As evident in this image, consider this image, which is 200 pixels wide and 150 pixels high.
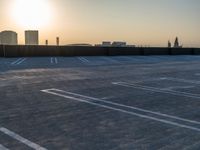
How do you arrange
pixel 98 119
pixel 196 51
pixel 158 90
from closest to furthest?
1. pixel 98 119
2. pixel 158 90
3. pixel 196 51

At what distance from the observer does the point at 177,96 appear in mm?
10062

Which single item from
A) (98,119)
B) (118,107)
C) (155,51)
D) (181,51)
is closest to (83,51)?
(155,51)

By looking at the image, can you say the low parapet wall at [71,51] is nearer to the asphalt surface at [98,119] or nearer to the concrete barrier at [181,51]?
the concrete barrier at [181,51]

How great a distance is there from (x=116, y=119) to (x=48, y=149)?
229 centimetres

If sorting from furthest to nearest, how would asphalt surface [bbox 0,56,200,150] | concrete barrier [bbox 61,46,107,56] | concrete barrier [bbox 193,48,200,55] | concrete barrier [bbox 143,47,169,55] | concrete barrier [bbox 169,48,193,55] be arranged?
concrete barrier [bbox 193,48,200,55] < concrete barrier [bbox 169,48,193,55] < concrete barrier [bbox 143,47,169,55] < concrete barrier [bbox 61,46,107,56] < asphalt surface [bbox 0,56,200,150]

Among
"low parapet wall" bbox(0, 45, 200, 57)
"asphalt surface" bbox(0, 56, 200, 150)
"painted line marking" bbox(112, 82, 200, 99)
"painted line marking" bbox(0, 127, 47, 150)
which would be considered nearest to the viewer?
"painted line marking" bbox(0, 127, 47, 150)

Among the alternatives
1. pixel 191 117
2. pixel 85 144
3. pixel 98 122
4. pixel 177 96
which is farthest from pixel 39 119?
pixel 177 96

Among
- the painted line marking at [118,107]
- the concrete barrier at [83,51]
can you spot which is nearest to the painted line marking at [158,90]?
the painted line marking at [118,107]

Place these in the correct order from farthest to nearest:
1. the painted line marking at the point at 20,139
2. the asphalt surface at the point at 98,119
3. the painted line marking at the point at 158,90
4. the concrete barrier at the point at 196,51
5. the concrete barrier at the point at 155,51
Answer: the concrete barrier at the point at 196,51
the concrete barrier at the point at 155,51
the painted line marking at the point at 158,90
the asphalt surface at the point at 98,119
the painted line marking at the point at 20,139

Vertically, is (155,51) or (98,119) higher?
(155,51)

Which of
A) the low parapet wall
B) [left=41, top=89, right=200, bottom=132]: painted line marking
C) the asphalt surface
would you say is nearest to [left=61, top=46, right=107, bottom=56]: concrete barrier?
the low parapet wall

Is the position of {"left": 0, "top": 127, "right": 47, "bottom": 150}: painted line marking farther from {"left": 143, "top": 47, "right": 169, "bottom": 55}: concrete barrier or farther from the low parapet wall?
{"left": 143, "top": 47, "right": 169, "bottom": 55}: concrete barrier

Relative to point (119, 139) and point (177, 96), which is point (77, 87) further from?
point (119, 139)

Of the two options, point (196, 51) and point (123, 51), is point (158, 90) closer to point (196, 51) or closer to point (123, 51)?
point (123, 51)
